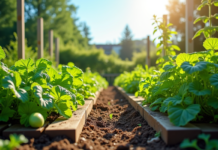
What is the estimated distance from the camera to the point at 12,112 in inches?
72.3

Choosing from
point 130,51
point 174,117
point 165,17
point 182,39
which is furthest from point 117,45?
point 174,117

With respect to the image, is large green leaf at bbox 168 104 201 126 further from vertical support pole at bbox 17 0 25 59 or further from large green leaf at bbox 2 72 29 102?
vertical support pole at bbox 17 0 25 59

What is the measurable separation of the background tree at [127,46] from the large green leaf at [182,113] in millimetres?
45345

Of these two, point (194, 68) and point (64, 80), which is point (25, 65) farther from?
point (194, 68)

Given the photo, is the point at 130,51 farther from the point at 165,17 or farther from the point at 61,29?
→ the point at 165,17

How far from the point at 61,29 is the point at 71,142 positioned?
22015 millimetres

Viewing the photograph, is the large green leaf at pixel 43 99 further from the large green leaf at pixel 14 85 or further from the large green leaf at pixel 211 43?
the large green leaf at pixel 211 43

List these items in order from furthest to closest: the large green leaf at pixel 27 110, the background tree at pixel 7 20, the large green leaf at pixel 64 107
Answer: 1. the background tree at pixel 7 20
2. the large green leaf at pixel 64 107
3. the large green leaf at pixel 27 110

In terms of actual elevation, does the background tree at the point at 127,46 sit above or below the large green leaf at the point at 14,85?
above

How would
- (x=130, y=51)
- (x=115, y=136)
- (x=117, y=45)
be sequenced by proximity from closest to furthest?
(x=115, y=136), (x=130, y=51), (x=117, y=45)

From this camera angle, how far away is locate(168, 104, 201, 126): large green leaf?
4.98 feet

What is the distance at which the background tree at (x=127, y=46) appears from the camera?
1847 inches

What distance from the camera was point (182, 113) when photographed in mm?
1578

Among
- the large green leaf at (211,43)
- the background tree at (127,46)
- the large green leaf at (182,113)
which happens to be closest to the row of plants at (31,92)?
the large green leaf at (182,113)
